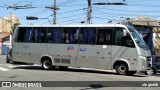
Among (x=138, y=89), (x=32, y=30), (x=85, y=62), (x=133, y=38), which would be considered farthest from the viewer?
(x=32, y=30)

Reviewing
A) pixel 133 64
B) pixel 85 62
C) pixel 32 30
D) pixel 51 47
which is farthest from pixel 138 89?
pixel 32 30

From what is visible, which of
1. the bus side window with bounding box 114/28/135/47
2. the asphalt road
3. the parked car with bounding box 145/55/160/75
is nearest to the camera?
the asphalt road

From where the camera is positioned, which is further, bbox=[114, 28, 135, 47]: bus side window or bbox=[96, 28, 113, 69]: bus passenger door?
bbox=[96, 28, 113, 69]: bus passenger door

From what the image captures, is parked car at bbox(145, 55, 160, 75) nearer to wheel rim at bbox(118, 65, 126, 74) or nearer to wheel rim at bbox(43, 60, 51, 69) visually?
wheel rim at bbox(118, 65, 126, 74)

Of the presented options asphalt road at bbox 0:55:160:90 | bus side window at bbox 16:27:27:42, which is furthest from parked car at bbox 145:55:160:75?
bus side window at bbox 16:27:27:42

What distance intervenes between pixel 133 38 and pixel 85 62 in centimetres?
357

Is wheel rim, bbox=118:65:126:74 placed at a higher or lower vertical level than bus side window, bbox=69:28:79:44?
lower

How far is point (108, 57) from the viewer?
74.1ft

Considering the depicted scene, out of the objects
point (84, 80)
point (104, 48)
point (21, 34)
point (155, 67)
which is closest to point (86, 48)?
point (104, 48)

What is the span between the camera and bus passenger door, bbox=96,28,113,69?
73.5 feet

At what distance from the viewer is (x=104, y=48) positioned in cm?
2256

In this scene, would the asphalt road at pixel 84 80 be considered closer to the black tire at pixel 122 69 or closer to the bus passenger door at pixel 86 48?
the black tire at pixel 122 69

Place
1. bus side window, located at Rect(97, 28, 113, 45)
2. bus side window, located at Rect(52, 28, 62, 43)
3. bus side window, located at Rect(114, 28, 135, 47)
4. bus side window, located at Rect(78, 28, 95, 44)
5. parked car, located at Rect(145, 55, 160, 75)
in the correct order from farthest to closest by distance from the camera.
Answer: bus side window, located at Rect(52, 28, 62, 43)
parked car, located at Rect(145, 55, 160, 75)
bus side window, located at Rect(78, 28, 95, 44)
bus side window, located at Rect(97, 28, 113, 45)
bus side window, located at Rect(114, 28, 135, 47)

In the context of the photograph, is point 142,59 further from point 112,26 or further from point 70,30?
point 70,30
